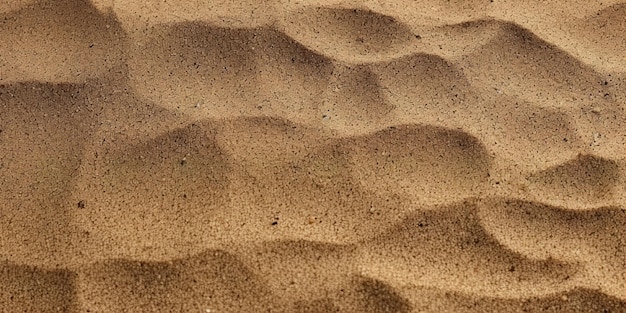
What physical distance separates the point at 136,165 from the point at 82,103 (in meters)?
0.26

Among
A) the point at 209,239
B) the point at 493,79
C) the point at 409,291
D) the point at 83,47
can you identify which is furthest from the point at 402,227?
the point at 83,47

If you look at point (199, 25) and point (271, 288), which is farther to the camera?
point (199, 25)

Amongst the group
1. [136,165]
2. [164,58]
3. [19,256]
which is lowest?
[19,256]

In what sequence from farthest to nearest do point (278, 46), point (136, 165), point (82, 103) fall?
point (278, 46)
point (82, 103)
point (136, 165)

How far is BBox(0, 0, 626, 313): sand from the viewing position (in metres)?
1.42

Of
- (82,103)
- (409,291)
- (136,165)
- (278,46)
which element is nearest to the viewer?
(409,291)

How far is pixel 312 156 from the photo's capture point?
5.27 feet

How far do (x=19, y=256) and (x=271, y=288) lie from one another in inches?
22.2

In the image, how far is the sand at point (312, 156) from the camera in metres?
1.42

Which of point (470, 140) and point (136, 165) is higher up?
point (470, 140)

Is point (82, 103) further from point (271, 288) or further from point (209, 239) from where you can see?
point (271, 288)

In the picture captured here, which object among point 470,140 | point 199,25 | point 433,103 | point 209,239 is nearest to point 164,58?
point 199,25

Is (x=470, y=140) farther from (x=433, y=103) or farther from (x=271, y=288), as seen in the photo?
(x=271, y=288)

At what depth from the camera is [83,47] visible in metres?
1.83
